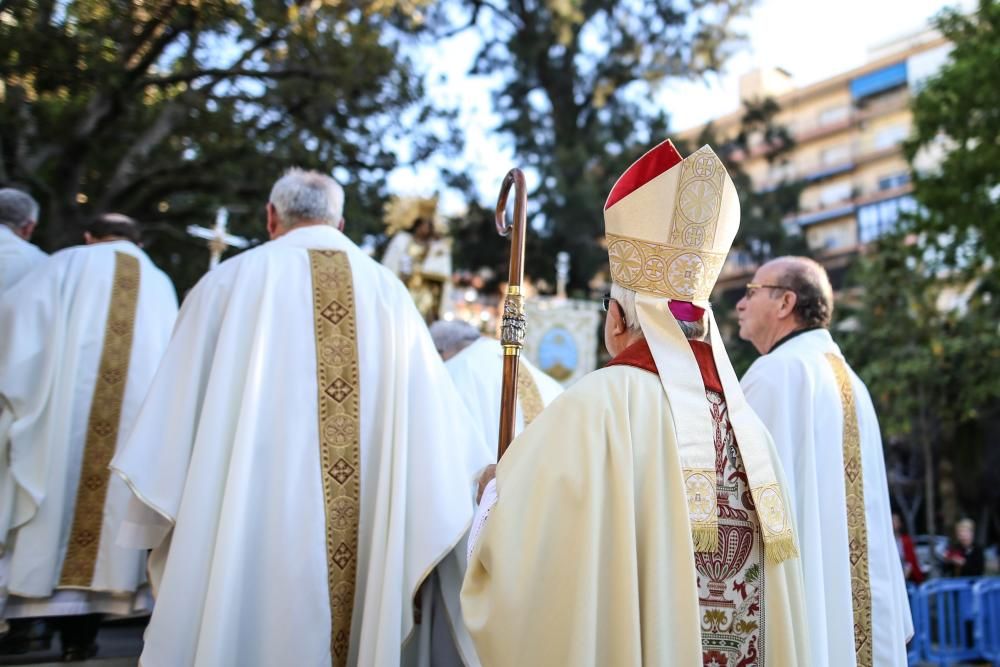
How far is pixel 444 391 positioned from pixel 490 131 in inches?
803

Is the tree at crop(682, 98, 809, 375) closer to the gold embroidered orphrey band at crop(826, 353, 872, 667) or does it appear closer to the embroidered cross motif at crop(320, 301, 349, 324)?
the gold embroidered orphrey band at crop(826, 353, 872, 667)

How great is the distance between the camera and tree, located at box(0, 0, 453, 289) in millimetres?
10859

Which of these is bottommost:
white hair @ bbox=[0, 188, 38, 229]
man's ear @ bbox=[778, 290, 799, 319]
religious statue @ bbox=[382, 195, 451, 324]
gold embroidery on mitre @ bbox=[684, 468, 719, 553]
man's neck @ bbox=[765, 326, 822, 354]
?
gold embroidery on mitre @ bbox=[684, 468, 719, 553]

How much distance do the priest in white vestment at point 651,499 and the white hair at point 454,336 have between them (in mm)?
3060

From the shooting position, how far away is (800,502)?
396 centimetres

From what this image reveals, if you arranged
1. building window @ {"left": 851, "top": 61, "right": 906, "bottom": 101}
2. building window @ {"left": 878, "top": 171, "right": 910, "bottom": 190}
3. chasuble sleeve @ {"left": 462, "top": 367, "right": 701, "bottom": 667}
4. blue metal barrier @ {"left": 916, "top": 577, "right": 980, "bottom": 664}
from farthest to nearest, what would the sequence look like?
building window @ {"left": 851, "top": 61, "right": 906, "bottom": 101}
building window @ {"left": 878, "top": 171, "right": 910, "bottom": 190}
blue metal barrier @ {"left": 916, "top": 577, "right": 980, "bottom": 664}
chasuble sleeve @ {"left": 462, "top": 367, "right": 701, "bottom": 667}

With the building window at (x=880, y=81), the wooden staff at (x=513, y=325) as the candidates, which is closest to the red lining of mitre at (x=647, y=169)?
the wooden staff at (x=513, y=325)

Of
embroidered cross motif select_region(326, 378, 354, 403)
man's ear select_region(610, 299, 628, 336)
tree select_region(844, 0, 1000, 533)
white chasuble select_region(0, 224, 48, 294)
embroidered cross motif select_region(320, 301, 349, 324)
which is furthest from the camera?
tree select_region(844, 0, 1000, 533)

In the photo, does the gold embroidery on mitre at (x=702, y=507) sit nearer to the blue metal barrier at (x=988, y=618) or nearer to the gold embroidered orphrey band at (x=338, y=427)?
the gold embroidered orphrey band at (x=338, y=427)

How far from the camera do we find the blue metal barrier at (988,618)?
834cm

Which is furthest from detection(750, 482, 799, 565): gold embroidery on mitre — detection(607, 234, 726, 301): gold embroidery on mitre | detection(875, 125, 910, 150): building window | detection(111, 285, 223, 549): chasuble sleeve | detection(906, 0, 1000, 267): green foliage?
detection(875, 125, 910, 150): building window

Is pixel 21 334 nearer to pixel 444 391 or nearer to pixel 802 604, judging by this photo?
pixel 444 391

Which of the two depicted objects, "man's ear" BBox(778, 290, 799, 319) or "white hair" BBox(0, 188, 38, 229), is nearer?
"man's ear" BBox(778, 290, 799, 319)

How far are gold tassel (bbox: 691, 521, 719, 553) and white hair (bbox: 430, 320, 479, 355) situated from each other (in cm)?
340
